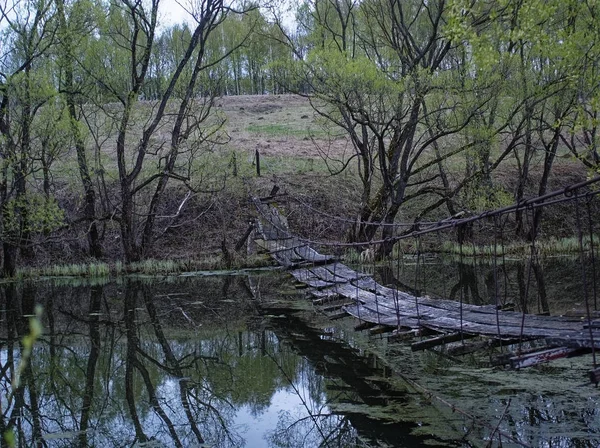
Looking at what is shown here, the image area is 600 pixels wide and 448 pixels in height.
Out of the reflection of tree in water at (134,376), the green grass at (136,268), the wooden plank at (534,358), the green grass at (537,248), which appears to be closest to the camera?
the wooden plank at (534,358)

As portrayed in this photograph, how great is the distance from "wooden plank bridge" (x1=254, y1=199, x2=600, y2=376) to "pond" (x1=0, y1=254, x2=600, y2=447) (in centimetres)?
38

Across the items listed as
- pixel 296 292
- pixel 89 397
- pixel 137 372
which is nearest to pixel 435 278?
pixel 296 292

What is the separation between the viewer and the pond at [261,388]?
14.1 feet

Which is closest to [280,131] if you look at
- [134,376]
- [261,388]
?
[134,376]

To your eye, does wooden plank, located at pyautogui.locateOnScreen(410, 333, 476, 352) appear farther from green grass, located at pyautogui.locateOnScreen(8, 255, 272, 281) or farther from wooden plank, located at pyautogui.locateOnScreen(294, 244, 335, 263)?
green grass, located at pyautogui.locateOnScreen(8, 255, 272, 281)

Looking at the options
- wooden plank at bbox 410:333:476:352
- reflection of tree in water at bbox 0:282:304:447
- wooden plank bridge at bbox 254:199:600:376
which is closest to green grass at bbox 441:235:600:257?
wooden plank bridge at bbox 254:199:600:376

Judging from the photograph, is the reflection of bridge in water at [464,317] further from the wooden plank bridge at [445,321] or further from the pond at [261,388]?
the pond at [261,388]

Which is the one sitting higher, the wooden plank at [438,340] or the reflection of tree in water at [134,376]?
the wooden plank at [438,340]

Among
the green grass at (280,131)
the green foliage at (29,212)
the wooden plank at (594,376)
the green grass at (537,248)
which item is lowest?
the green grass at (537,248)

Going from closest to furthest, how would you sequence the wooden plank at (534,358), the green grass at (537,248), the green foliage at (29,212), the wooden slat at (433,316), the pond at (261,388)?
1. the wooden plank at (534,358)
2. the wooden slat at (433,316)
3. the pond at (261,388)
4. the green foliage at (29,212)
5. the green grass at (537,248)

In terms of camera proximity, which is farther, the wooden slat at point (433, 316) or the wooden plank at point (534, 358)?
the wooden slat at point (433, 316)

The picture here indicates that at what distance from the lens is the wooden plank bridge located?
12.0 feet

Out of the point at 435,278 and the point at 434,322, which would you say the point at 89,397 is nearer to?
the point at 434,322

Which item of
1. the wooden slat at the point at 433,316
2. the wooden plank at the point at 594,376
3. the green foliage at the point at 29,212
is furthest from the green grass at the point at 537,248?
the wooden plank at the point at 594,376
